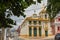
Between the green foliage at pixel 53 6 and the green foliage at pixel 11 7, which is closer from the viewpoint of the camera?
the green foliage at pixel 11 7

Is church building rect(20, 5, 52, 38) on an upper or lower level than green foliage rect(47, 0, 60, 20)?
lower

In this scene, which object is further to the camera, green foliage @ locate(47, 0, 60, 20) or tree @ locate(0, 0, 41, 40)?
green foliage @ locate(47, 0, 60, 20)

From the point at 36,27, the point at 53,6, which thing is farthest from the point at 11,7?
the point at 36,27

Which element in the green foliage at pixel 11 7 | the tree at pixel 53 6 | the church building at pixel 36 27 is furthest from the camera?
the church building at pixel 36 27

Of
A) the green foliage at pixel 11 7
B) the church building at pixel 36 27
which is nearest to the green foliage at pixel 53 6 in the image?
the green foliage at pixel 11 7

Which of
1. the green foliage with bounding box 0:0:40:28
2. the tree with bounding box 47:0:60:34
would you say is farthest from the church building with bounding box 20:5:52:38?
the green foliage with bounding box 0:0:40:28

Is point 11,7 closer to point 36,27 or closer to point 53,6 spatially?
point 53,6

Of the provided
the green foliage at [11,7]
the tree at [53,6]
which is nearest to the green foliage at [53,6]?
the tree at [53,6]

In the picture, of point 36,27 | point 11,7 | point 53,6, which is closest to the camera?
point 11,7

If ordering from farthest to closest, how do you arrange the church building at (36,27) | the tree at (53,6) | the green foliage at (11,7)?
1. the church building at (36,27)
2. the tree at (53,6)
3. the green foliage at (11,7)

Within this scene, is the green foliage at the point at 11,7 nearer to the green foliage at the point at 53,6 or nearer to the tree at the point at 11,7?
the tree at the point at 11,7

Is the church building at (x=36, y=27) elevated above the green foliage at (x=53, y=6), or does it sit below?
below

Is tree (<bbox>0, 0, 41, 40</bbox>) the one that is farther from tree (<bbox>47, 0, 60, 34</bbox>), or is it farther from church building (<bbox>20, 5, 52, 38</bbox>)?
church building (<bbox>20, 5, 52, 38</bbox>)

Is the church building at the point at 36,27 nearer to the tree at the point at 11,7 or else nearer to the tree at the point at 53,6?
the tree at the point at 53,6
